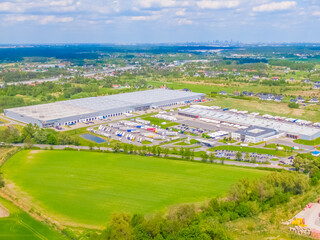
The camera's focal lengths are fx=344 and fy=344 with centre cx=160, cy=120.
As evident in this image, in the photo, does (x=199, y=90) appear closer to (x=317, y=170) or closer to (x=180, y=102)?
(x=180, y=102)

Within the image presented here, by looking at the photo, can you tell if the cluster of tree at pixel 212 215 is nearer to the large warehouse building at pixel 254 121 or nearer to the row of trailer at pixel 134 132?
the large warehouse building at pixel 254 121

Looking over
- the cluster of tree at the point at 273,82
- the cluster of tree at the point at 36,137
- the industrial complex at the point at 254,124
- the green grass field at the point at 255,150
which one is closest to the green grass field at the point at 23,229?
the cluster of tree at the point at 36,137

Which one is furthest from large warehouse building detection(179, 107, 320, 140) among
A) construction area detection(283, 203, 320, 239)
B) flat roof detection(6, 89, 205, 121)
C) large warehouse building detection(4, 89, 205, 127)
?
construction area detection(283, 203, 320, 239)

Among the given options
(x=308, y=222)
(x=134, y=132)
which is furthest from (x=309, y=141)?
(x=134, y=132)

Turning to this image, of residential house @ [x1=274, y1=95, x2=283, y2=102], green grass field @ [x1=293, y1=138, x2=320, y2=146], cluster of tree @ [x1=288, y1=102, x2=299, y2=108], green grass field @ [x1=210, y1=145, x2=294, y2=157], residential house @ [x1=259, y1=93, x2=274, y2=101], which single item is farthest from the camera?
residential house @ [x1=259, y1=93, x2=274, y2=101]

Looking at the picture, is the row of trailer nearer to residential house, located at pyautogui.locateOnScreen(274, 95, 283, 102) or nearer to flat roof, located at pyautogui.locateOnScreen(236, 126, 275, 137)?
flat roof, located at pyautogui.locateOnScreen(236, 126, 275, 137)

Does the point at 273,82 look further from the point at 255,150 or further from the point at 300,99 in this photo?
the point at 255,150

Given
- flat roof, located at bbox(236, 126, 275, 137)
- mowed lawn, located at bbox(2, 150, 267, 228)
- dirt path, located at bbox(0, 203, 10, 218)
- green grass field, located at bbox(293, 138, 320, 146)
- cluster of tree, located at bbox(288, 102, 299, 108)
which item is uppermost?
cluster of tree, located at bbox(288, 102, 299, 108)
